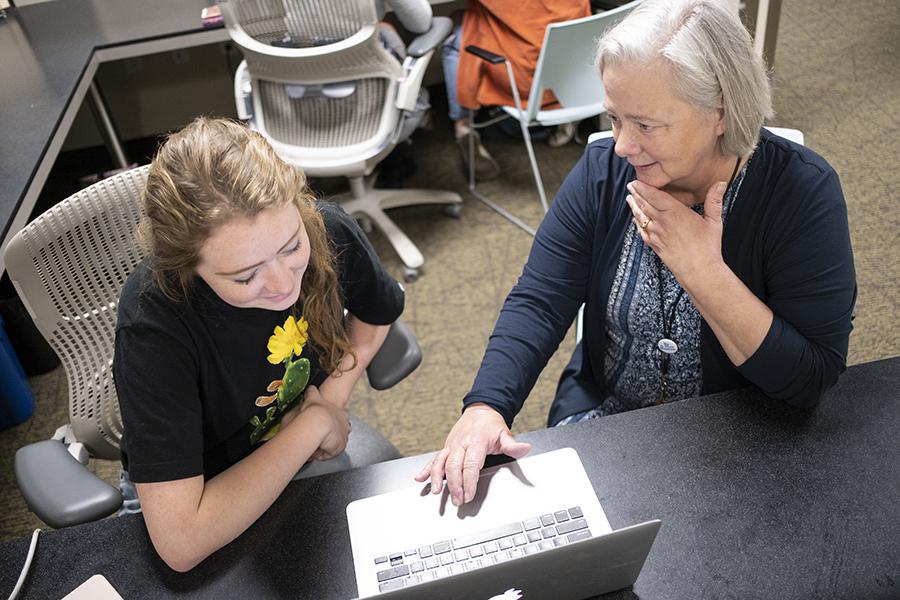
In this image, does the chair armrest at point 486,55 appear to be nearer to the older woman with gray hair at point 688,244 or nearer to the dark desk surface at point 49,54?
the dark desk surface at point 49,54

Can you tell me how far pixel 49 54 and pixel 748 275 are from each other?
2.38m

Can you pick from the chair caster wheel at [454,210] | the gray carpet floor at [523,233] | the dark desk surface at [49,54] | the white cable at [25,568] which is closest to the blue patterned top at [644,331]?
the gray carpet floor at [523,233]

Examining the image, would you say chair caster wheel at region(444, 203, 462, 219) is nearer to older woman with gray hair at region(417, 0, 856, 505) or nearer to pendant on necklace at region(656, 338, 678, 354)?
older woman with gray hair at region(417, 0, 856, 505)

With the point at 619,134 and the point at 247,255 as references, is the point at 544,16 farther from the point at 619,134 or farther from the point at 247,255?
the point at 247,255

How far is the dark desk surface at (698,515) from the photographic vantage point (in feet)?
3.05

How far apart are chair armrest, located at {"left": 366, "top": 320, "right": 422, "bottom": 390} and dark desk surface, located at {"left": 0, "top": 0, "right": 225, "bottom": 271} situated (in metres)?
1.05

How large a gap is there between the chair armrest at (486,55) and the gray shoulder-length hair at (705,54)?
1.49 m

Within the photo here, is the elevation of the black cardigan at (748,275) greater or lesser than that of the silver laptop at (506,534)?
greater

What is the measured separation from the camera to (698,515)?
0.99 metres

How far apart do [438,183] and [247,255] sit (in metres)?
2.18

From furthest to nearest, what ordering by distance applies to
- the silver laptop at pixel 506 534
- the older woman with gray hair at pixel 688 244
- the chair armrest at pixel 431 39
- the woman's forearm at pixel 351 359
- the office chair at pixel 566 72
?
the chair armrest at pixel 431 39 < the office chair at pixel 566 72 < the woman's forearm at pixel 351 359 < the older woman with gray hair at pixel 688 244 < the silver laptop at pixel 506 534

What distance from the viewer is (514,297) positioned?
1338mm

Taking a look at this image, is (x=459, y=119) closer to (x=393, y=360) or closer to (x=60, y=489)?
(x=393, y=360)

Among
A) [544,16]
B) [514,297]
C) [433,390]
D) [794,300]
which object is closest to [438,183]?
[544,16]
